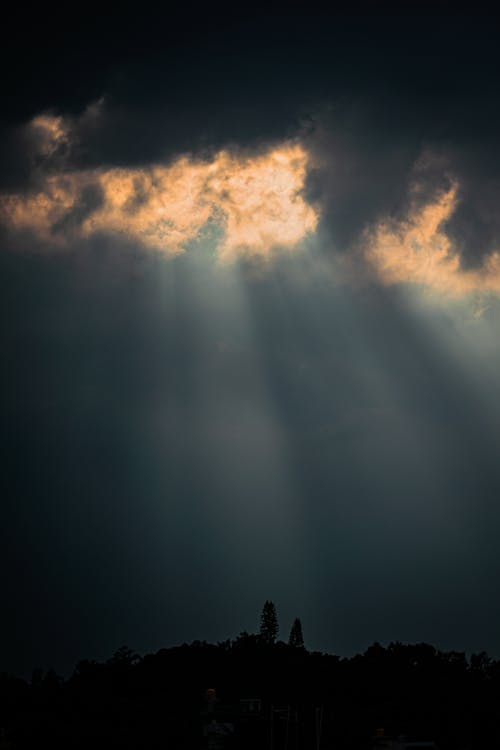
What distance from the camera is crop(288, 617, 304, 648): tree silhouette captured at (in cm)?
12460

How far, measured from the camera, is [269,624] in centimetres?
12412

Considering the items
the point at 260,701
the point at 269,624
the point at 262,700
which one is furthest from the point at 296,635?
the point at 260,701

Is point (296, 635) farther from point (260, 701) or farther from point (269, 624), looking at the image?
point (260, 701)

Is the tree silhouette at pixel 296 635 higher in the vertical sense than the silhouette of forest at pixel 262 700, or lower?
higher

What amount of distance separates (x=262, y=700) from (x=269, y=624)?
47.8m

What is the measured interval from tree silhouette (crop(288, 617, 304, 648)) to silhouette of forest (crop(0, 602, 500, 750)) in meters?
0.18

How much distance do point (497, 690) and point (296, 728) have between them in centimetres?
3968

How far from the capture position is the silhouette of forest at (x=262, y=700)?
42.7m

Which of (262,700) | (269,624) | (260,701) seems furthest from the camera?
(269,624)

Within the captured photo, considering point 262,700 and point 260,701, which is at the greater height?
point 262,700

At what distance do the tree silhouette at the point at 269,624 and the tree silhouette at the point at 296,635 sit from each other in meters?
2.96

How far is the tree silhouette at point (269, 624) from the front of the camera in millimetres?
122688

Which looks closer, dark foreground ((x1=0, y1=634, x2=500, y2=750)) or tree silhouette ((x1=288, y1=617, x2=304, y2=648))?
dark foreground ((x1=0, y1=634, x2=500, y2=750))

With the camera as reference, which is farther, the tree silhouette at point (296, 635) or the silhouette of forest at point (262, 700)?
the tree silhouette at point (296, 635)
